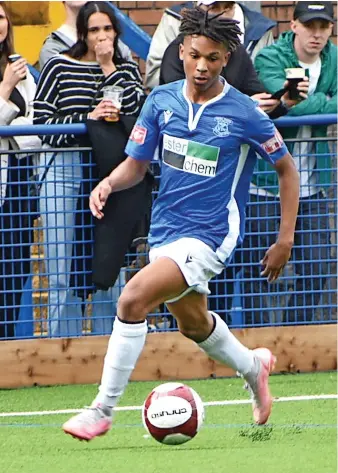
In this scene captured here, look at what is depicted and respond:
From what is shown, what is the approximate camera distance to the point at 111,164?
28.3 ft

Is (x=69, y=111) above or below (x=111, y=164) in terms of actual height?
above

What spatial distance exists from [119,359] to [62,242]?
247 centimetres

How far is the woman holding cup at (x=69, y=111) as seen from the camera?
8.74 m

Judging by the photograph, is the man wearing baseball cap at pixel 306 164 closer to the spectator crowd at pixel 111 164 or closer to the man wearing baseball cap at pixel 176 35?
the spectator crowd at pixel 111 164

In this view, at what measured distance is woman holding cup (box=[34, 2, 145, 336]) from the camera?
8.74 meters

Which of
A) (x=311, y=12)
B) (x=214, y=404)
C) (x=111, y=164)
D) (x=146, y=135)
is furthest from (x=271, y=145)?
(x=311, y=12)

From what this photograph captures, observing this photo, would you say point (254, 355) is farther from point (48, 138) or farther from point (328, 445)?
point (48, 138)

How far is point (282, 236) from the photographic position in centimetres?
678

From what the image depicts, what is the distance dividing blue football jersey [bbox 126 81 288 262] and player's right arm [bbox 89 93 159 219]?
8cm

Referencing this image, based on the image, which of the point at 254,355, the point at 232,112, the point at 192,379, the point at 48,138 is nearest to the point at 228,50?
the point at 232,112

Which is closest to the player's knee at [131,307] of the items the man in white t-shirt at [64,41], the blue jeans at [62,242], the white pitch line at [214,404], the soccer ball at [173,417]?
the soccer ball at [173,417]

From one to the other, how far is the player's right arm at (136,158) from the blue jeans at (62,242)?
168 cm

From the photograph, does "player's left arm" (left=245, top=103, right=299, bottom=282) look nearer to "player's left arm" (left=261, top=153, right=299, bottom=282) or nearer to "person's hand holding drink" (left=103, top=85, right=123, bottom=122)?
"player's left arm" (left=261, top=153, right=299, bottom=282)

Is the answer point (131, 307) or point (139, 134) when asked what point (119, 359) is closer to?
point (131, 307)
